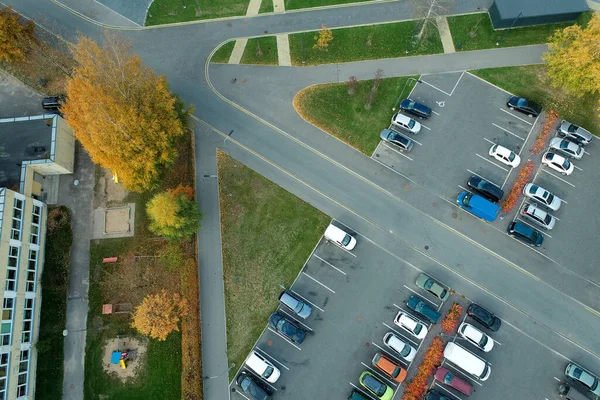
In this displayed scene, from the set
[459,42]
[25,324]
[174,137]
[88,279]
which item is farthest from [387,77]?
[25,324]

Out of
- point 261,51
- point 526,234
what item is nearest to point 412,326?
point 526,234

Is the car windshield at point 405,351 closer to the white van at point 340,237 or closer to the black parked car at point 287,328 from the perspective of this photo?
the black parked car at point 287,328

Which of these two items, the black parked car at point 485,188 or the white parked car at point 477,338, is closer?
the white parked car at point 477,338

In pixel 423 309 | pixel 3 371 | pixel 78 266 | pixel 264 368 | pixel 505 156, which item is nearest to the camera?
pixel 3 371

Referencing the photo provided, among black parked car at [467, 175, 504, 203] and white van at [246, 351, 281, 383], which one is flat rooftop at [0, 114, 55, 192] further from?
black parked car at [467, 175, 504, 203]

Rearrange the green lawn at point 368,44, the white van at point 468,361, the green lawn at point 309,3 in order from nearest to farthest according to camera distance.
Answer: the white van at point 468,361
the green lawn at point 368,44
the green lawn at point 309,3

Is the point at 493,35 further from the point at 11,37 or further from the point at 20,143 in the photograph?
the point at 11,37

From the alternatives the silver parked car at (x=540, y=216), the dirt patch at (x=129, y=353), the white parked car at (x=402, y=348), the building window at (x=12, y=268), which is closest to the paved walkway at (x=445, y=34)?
the silver parked car at (x=540, y=216)

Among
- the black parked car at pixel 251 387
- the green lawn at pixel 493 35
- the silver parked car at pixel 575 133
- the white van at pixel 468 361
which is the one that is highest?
the green lawn at pixel 493 35
